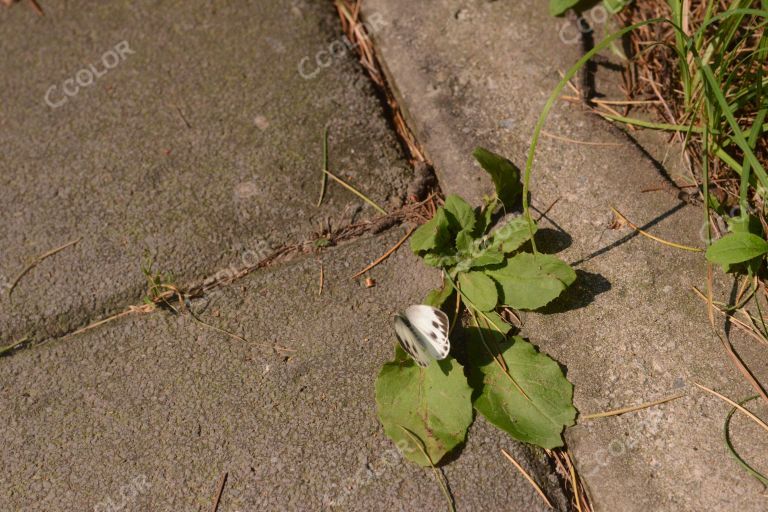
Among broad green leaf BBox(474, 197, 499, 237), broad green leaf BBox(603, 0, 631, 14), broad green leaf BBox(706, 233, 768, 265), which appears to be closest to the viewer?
broad green leaf BBox(706, 233, 768, 265)

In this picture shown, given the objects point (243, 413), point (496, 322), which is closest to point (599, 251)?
point (496, 322)

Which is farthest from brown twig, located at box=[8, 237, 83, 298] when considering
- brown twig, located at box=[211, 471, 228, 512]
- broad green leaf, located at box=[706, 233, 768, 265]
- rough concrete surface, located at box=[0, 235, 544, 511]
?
broad green leaf, located at box=[706, 233, 768, 265]

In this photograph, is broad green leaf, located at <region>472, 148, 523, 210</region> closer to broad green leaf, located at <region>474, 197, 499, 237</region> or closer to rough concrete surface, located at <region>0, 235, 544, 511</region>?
broad green leaf, located at <region>474, 197, 499, 237</region>

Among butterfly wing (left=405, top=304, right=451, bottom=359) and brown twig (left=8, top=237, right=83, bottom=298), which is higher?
brown twig (left=8, top=237, right=83, bottom=298)

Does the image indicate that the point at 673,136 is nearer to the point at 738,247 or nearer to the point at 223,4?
the point at 738,247

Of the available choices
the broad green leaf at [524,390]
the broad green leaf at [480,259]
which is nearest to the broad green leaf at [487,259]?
the broad green leaf at [480,259]

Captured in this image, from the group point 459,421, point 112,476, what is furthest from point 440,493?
point 112,476

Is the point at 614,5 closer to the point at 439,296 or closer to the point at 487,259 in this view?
the point at 487,259
